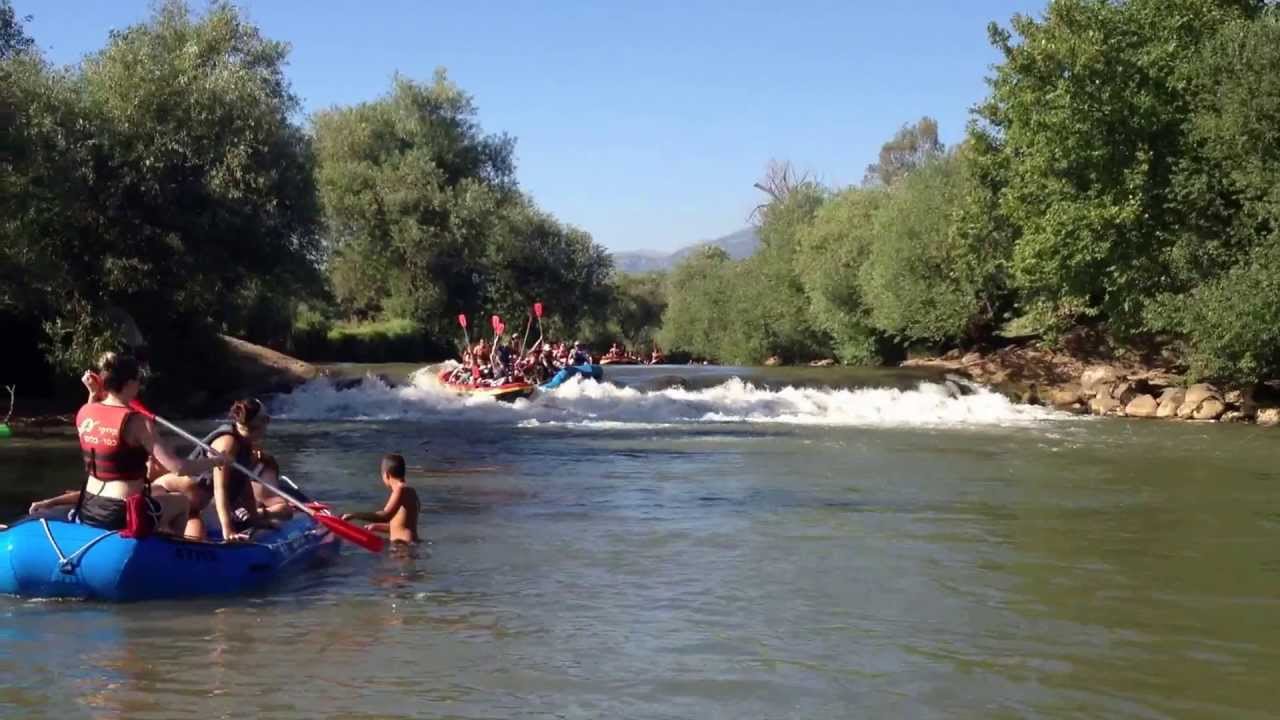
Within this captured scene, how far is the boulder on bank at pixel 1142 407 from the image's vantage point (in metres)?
26.2

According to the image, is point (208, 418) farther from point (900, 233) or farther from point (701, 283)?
point (701, 283)

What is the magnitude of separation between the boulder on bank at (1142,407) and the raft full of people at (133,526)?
20775 millimetres

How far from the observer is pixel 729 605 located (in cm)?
886

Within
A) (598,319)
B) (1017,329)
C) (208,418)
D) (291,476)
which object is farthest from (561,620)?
(598,319)

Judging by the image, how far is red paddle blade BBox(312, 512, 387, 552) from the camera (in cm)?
983

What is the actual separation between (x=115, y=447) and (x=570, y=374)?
20266mm

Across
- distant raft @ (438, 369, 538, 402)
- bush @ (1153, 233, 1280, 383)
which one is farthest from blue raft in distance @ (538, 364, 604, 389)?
bush @ (1153, 233, 1280, 383)

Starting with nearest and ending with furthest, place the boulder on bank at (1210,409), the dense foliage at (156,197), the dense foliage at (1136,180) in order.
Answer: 1. the dense foliage at (156,197)
2. the dense foliage at (1136,180)
3. the boulder on bank at (1210,409)

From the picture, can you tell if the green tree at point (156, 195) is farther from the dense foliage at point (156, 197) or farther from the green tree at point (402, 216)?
the green tree at point (402, 216)

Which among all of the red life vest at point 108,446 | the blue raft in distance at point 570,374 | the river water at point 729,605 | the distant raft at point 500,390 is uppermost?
the blue raft in distance at point 570,374

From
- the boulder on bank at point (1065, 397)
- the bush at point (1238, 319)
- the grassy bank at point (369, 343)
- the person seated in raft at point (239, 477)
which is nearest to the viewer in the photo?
the person seated in raft at point (239, 477)

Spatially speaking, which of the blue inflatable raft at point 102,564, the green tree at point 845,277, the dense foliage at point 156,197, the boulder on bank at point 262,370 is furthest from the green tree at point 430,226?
the blue inflatable raft at point 102,564

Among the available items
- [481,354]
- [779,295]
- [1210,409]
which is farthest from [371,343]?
[1210,409]

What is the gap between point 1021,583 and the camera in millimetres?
9555
